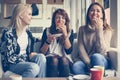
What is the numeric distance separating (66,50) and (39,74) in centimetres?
31

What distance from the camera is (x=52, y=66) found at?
237 centimetres

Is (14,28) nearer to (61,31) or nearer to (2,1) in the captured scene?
(2,1)

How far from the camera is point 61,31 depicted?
2.38 meters

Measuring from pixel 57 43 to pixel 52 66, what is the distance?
0.67 ft

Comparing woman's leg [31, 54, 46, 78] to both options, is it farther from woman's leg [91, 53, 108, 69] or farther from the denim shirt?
woman's leg [91, 53, 108, 69]

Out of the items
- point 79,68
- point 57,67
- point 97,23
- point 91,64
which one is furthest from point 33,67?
point 97,23

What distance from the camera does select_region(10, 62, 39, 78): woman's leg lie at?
2316 millimetres

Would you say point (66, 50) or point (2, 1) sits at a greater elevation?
point (2, 1)

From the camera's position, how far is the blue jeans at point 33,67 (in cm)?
232

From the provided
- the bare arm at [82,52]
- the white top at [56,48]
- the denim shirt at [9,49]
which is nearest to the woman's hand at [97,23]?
the bare arm at [82,52]

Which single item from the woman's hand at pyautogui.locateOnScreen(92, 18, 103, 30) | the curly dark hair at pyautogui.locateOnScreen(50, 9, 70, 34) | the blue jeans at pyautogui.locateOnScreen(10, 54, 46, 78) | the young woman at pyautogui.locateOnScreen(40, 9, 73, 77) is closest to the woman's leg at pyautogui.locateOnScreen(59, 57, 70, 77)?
the young woman at pyautogui.locateOnScreen(40, 9, 73, 77)

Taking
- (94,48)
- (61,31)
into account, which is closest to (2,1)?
(61,31)

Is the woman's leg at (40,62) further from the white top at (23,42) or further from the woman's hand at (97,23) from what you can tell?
the woman's hand at (97,23)

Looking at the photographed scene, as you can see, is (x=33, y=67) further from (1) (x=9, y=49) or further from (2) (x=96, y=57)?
(2) (x=96, y=57)
